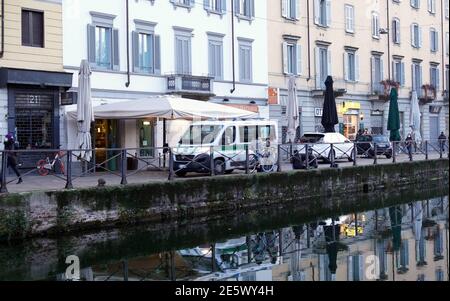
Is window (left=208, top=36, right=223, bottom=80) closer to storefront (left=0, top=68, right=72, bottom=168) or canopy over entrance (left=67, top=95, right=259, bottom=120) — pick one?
canopy over entrance (left=67, top=95, right=259, bottom=120)

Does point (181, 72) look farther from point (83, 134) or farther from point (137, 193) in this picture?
point (137, 193)

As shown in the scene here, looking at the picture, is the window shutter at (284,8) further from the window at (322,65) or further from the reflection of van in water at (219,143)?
the reflection of van in water at (219,143)

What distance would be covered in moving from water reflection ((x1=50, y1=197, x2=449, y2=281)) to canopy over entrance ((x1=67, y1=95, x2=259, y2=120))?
6.59 m

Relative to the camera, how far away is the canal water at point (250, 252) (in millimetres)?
10273

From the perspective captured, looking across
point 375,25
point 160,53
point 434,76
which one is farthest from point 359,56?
point 160,53

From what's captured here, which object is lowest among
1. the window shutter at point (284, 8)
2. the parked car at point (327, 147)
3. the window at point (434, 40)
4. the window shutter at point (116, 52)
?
the parked car at point (327, 147)

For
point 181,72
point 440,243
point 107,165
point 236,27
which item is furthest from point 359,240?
point 236,27

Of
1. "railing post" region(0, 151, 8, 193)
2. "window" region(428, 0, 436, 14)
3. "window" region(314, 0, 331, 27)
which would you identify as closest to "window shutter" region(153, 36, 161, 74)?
"window" region(314, 0, 331, 27)

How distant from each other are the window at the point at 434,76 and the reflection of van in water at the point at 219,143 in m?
26.2

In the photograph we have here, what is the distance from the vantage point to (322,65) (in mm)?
35031

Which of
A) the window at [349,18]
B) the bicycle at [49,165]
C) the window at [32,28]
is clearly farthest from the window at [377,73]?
the bicycle at [49,165]

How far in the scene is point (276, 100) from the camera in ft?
103

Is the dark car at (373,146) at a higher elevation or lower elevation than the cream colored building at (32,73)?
lower

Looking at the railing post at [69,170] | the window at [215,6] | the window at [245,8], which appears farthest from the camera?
the window at [245,8]
